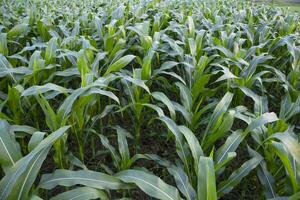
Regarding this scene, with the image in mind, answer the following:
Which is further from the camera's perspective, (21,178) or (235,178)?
(235,178)

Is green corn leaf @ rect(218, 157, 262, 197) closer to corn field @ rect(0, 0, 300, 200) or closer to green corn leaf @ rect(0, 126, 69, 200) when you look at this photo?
corn field @ rect(0, 0, 300, 200)

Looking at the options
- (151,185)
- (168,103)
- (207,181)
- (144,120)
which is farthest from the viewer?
(144,120)

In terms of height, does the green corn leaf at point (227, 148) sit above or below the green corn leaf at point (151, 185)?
below

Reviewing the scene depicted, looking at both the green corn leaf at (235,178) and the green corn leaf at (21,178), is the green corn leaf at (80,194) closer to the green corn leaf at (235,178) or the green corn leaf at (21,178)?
the green corn leaf at (21,178)

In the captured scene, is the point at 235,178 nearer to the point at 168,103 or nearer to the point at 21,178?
the point at 168,103

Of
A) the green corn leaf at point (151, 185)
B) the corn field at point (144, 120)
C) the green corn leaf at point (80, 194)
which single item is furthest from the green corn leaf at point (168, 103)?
the green corn leaf at point (80, 194)

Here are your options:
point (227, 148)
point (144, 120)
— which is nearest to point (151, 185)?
point (227, 148)

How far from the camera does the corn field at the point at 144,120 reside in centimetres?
113

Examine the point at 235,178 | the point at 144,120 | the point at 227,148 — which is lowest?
the point at 144,120

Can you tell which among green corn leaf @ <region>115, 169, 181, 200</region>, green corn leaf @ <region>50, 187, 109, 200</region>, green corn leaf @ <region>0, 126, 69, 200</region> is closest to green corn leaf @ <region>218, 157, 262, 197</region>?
green corn leaf @ <region>115, 169, 181, 200</region>

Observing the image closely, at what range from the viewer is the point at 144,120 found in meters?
2.02

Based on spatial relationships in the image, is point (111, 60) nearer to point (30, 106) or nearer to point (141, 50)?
point (141, 50)

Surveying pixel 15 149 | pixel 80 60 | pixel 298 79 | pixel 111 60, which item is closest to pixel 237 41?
pixel 298 79

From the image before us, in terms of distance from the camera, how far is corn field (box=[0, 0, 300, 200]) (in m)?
1.13
